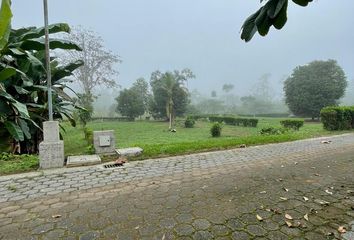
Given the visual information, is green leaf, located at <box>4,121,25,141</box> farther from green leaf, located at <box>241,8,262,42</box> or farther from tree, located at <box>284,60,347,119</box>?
tree, located at <box>284,60,347,119</box>

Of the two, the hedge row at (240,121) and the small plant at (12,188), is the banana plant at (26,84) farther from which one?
the hedge row at (240,121)

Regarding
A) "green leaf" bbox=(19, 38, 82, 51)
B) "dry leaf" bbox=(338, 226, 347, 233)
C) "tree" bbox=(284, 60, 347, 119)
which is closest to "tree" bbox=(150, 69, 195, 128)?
"tree" bbox=(284, 60, 347, 119)

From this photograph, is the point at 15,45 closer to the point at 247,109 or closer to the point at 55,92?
the point at 55,92

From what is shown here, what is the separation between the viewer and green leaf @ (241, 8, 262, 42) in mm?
1736

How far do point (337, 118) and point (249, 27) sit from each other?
14304 mm

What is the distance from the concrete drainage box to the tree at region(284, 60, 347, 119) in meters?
33.0

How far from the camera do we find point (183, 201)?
11.4 feet

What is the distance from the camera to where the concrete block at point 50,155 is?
5.29 meters

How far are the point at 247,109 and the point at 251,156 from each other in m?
69.6

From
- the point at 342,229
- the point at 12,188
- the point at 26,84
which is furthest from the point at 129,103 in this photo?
the point at 342,229

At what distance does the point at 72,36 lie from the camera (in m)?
34.0

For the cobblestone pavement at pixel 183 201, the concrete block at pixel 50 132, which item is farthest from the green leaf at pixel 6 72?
the cobblestone pavement at pixel 183 201

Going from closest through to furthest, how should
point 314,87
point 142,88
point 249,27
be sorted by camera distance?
point 249,27
point 314,87
point 142,88

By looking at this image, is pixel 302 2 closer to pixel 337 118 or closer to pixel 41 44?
pixel 41 44
